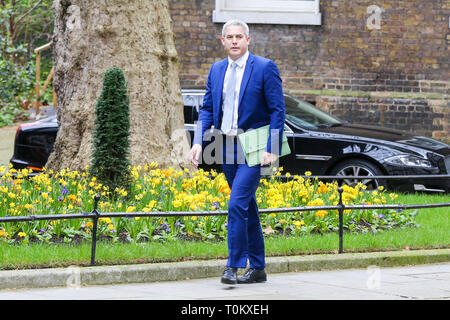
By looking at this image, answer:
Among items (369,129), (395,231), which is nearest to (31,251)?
(395,231)

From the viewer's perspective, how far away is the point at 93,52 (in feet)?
35.7

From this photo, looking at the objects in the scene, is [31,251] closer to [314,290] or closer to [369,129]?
[314,290]

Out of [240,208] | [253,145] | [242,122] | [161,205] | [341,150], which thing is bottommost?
[161,205]

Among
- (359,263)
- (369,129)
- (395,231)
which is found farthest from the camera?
(369,129)

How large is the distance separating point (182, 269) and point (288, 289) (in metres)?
0.95

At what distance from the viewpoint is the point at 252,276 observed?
6.88 meters

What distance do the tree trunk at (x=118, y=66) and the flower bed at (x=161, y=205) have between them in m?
0.44

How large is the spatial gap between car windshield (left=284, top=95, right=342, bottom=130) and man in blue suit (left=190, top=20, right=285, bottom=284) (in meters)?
5.53

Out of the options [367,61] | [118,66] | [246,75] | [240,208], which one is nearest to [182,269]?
[240,208]

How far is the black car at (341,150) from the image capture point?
461 inches

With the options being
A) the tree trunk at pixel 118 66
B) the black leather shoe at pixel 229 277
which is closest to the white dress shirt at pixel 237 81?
the black leather shoe at pixel 229 277

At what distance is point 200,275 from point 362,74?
10830 millimetres
